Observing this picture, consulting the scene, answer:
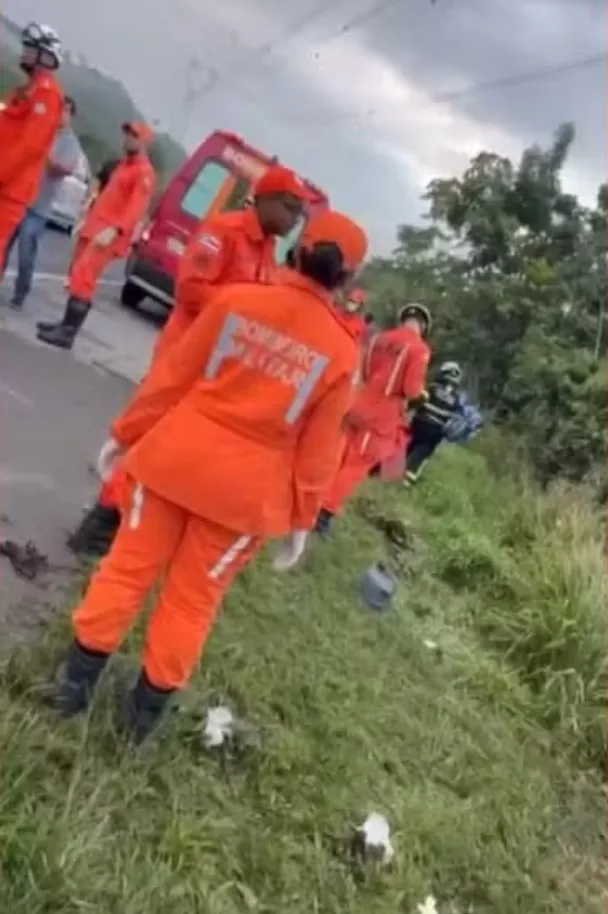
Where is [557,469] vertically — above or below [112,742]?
below

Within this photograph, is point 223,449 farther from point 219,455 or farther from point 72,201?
point 72,201

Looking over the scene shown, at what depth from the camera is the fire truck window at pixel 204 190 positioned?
585 inches

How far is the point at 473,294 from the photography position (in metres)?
A: 25.6

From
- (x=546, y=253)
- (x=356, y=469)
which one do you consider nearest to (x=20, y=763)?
(x=356, y=469)

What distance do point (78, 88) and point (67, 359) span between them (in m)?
14.8

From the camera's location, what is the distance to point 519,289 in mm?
25047

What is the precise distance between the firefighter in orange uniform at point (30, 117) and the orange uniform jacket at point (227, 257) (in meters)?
2.94

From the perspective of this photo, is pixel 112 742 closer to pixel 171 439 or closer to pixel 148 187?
pixel 171 439

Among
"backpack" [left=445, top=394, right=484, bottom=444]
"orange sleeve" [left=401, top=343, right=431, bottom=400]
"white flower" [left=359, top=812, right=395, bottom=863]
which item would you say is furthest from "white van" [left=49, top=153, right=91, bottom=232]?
"white flower" [left=359, top=812, right=395, bottom=863]

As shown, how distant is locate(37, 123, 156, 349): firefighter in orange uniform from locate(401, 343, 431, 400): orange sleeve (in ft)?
7.99

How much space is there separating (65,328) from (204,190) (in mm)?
5340

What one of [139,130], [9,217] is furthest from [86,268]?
[9,217]

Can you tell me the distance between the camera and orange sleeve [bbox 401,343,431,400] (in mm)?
8039

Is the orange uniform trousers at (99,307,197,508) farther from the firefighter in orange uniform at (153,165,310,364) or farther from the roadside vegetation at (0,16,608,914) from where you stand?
the roadside vegetation at (0,16,608,914)
